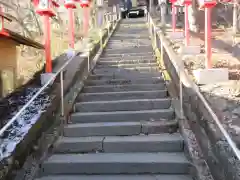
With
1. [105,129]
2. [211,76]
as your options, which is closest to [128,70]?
[211,76]

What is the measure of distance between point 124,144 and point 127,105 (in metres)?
1.35

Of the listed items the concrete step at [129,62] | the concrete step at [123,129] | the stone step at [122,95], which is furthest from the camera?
the concrete step at [129,62]

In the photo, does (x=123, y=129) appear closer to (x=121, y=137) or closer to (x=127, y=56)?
(x=121, y=137)

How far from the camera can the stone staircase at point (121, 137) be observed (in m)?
4.55

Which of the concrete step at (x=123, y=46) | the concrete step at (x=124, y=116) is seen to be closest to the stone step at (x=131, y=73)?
the concrete step at (x=124, y=116)

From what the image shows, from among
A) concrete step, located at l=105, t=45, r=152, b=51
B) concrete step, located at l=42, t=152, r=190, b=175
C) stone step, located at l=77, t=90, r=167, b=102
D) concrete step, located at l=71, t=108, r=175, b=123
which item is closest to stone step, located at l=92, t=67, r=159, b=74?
stone step, located at l=77, t=90, r=167, b=102

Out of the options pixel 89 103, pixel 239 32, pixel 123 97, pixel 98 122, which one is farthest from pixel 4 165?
pixel 239 32

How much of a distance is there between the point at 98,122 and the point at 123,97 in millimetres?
1084

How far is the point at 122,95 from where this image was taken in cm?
681

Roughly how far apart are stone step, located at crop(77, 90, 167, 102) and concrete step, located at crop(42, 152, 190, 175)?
2.02 metres

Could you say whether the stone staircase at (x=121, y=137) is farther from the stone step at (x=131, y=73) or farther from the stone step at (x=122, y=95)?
the stone step at (x=131, y=73)

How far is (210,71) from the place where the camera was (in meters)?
5.82

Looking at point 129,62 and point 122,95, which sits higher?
point 129,62

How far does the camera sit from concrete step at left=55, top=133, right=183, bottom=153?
195 inches
